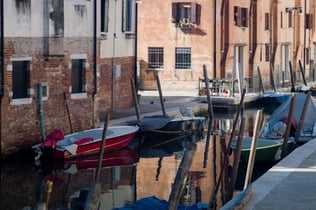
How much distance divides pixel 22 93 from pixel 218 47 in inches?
826

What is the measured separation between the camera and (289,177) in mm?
17859

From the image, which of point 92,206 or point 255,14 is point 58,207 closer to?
point 92,206

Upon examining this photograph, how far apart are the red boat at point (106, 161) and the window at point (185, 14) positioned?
18169mm

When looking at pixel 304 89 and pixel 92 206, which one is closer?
pixel 92 206

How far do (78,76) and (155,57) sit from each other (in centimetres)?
1754

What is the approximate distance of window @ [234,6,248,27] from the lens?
155 ft

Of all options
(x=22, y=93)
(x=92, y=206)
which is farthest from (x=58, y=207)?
(x=22, y=93)

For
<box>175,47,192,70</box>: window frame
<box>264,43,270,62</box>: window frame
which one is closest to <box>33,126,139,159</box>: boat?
<box>175,47,192,70</box>: window frame

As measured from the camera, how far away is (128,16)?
35188 millimetres

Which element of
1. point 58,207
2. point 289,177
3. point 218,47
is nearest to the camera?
point 289,177

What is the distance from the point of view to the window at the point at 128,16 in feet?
114

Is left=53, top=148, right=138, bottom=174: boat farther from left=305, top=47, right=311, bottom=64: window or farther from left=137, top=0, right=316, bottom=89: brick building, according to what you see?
left=305, top=47, right=311, bottom=64: window

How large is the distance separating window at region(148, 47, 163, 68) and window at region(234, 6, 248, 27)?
183 inches

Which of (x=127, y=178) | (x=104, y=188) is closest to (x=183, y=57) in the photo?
(x=127, y=178)
